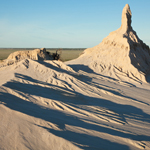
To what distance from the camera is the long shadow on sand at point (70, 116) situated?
4223 millimetres

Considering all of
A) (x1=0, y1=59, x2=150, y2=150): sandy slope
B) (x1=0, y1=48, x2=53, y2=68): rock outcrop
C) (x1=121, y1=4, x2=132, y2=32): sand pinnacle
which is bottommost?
(x1=0, y1=59, x2=150, y2=150): sandy slope

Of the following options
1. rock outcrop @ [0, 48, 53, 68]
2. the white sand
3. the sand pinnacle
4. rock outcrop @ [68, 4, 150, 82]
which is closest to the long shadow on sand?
the white sand

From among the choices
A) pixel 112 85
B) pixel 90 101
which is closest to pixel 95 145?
pixel 90 101

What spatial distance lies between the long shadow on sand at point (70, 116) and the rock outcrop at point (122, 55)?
5002mm

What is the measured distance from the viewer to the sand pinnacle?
14891 millimetres

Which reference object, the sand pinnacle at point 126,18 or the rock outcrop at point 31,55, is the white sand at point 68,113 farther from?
the rock outcrop at point 31,55

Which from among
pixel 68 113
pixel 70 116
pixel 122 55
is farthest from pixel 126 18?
pixel 70 116

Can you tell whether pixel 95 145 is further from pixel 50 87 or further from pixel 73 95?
pixel 50 87

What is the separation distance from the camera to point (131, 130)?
17.2ft

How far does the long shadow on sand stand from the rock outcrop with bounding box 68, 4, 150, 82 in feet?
16.4

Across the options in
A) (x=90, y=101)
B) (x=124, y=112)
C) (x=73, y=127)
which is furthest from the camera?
(x=90, y=101)

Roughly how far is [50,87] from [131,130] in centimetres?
415

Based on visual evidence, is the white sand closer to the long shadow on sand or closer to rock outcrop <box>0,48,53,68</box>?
the long shadow on sand

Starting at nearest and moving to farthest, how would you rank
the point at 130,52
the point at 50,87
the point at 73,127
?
the point at 73,127 < the point at 50,87 < the point at 130,52
